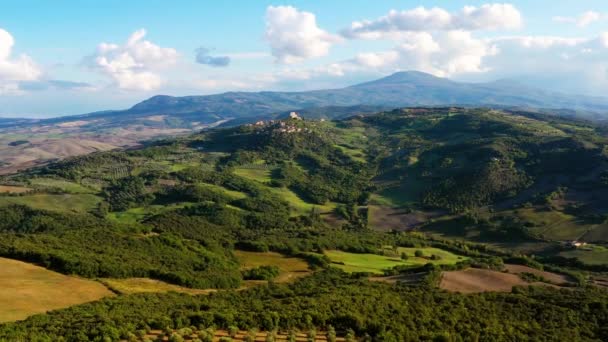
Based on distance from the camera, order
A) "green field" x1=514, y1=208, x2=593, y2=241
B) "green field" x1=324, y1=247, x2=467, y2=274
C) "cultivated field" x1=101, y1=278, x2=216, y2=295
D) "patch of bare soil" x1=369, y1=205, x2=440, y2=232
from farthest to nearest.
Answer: "patch of bare soil" x1=369, y1=205, x2=440, y2=232 → "green field" x1=514, y1=208, x2=593, y2=241 → "green field" x1=324, y1=247, x2=467, y2=274 → "cultivated field" x1=101, y1=278, x2=216, y2=295

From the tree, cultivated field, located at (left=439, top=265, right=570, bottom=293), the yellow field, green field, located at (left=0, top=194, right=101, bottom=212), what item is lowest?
cultivated field, located at (left=439, top=265, right=570, bottom=293)

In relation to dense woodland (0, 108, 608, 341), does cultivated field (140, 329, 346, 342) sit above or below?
above

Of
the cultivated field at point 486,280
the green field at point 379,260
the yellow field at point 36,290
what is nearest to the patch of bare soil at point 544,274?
the cultivated field at point 486,280

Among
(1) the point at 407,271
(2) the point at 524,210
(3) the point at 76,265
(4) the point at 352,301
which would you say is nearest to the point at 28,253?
(3) the point at 76,265

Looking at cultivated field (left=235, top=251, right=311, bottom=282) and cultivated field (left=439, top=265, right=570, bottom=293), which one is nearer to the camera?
cultivated field (left=439, top=265, right=570, bottom=293)

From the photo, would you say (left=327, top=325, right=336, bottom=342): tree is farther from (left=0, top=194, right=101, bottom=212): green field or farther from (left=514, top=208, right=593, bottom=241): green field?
(left=0, top=194, right=101, bottom=212): green field

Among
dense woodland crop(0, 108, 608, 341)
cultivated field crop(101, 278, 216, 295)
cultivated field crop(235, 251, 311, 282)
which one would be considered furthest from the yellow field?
cultivated field crop(235, 251, 311, 282)

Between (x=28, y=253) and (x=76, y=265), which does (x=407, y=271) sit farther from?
(x=28, y=253)
